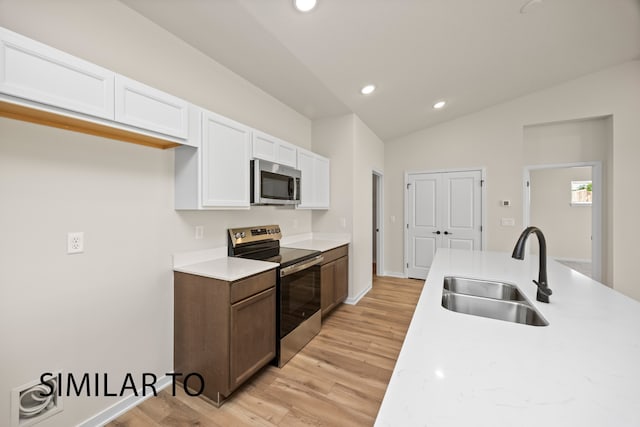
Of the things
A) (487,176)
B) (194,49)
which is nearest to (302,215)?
(194,49)

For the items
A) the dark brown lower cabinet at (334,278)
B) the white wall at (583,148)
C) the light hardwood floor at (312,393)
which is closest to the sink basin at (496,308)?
the light hardwood floor at (312,393)

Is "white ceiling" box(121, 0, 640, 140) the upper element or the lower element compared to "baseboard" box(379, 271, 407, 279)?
upper

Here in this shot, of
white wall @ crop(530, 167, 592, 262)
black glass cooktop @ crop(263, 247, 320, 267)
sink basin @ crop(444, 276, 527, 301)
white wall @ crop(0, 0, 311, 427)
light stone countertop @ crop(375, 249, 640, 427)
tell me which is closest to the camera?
light stone countertop @ crop(375, 249, 640, 427)

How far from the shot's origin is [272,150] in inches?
104

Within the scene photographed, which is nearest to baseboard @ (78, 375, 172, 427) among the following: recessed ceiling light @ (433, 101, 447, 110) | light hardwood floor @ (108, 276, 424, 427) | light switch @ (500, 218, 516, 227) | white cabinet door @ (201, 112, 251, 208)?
light hardwood floor @ (108, 276, 424, 427)

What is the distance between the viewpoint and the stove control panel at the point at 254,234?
253cm

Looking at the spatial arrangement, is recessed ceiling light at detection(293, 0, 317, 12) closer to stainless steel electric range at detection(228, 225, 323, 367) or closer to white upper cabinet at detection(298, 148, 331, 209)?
white upper cabinet at detection(298, 148, 331, 209)

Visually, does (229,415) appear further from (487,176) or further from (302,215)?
(487,176)

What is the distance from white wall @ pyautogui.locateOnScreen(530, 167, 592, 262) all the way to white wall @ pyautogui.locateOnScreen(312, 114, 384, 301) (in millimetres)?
4957

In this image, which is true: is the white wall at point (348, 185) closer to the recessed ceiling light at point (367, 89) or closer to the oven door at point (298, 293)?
the recessed ceiling light at point (367, 89)

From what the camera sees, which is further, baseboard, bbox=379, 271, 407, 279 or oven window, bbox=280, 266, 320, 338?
baseboard, bbox=379, 271, 407, 279

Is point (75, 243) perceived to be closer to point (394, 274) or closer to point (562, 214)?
point (394, 274)

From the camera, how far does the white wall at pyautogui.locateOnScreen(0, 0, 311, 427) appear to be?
1348mm

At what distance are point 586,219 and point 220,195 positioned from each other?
25.9 feet
